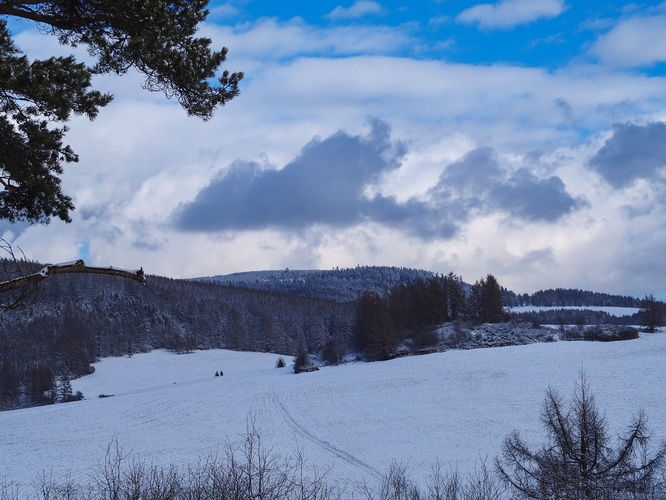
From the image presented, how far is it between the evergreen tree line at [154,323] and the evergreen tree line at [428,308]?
93.5 feet

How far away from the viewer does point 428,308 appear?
9462 cm

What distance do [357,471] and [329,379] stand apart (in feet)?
133

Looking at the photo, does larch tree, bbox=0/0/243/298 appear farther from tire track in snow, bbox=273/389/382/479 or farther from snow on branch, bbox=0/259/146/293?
tire track in snow, bbox=273/389/382/479

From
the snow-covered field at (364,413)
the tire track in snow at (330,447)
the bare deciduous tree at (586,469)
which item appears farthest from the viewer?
the snow-covered field at (364,413)

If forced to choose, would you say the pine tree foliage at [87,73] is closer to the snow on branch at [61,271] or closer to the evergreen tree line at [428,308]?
the snow on branch at [61,271]

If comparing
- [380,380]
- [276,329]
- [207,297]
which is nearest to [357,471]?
[380,380]

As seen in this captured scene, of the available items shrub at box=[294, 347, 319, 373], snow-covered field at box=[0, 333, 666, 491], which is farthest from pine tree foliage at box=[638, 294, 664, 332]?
shrub at box=[294, 347, 319, 373]

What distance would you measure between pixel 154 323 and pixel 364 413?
405ft

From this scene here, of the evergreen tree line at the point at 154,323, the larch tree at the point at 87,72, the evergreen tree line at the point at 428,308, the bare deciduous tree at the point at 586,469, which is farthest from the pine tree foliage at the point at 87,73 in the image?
the evergreen tree line at the point at 154,323

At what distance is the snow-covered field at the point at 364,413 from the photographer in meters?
32.4

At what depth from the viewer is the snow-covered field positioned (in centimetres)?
3244

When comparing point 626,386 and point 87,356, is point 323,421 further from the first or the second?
point 87,356

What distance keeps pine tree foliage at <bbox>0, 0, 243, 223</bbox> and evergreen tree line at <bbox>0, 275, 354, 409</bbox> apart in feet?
356

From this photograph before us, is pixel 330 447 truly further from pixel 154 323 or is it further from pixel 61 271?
pixel 154 323
